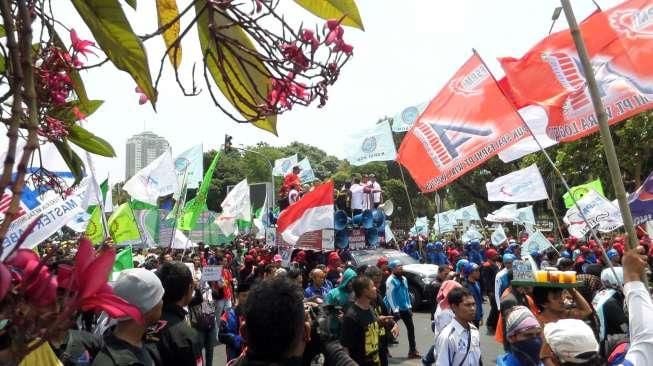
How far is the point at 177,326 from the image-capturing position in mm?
3557

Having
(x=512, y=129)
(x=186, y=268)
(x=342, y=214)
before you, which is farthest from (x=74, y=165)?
(x=342, y=214)

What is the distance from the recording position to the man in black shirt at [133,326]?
2.63 metres

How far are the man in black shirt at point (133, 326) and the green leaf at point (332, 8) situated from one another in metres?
A: 1.78

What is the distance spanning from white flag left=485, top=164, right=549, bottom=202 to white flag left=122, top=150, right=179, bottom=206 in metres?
6.92

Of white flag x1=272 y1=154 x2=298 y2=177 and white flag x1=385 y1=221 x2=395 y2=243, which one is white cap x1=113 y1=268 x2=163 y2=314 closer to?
white flag x1=385 y1=221 x2=395 y2=243

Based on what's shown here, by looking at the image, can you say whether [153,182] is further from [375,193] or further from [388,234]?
[388,234]

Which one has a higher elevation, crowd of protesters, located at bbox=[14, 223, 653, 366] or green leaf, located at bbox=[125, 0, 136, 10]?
green leaf, located at bbox=[125, 0, 136, 10]

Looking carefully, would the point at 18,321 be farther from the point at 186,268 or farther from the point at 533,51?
the point at 533,51

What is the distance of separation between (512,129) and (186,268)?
307 cm

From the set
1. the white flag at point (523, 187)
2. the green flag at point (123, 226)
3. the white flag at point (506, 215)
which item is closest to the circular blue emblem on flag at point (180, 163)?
the green flag at point (123, 226)

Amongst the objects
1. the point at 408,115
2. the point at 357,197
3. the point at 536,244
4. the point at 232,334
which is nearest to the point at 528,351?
the point at 232,334

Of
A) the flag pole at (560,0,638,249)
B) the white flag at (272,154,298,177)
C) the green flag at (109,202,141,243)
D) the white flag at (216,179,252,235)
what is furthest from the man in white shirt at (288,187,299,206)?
the flag pole at (560,0,638,249)

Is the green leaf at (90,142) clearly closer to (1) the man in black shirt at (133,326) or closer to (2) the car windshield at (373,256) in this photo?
(1) the man in black shirt at (133,326)

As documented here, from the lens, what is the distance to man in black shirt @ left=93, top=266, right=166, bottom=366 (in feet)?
8.64
